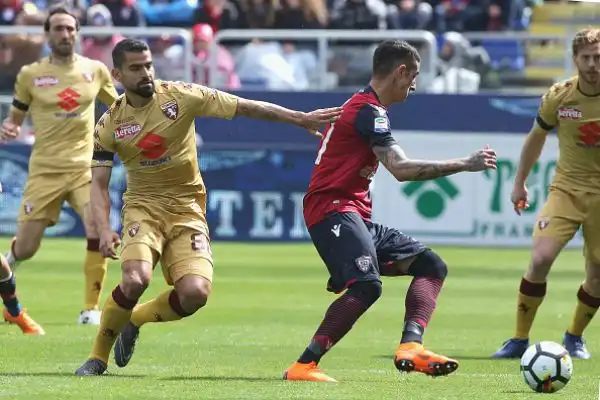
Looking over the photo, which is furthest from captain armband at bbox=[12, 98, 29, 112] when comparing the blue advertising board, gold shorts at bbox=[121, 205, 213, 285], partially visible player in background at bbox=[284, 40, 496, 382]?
the blue advertising board

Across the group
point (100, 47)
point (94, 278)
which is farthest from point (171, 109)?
point (100, 47)

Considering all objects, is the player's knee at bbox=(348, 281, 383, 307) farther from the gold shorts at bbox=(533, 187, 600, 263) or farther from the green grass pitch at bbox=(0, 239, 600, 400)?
the gold shorts at bbox=(533, 187, 600, 263)

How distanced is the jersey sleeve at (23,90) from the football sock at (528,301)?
16.3 ft

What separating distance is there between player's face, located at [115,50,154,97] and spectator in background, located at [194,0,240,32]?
15.2m

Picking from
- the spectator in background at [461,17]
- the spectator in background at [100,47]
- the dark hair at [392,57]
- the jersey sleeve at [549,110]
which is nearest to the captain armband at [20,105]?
the jersey sleeve at [549,110]

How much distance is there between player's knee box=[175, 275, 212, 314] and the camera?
8.73m

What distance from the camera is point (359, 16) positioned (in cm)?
2331

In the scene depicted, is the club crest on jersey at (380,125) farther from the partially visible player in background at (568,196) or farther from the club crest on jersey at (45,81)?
the club crest on jersey at (45,81)

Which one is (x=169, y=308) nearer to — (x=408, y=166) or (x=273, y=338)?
(x=408, y=166)

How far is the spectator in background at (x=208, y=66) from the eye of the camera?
71.5ft

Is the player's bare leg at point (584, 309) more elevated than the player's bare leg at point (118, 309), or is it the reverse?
the player's bare leg at point (118, 309)

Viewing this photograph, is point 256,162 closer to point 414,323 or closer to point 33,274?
point 33,274

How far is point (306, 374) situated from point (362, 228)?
96cm

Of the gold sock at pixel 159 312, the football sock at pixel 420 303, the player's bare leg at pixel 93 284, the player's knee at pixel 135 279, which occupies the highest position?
the player's knee at pixel 135 279
